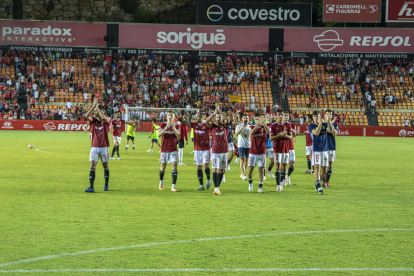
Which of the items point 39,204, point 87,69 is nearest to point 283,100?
point 87,69

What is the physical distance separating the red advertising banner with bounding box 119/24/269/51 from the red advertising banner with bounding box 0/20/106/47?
11.2ft

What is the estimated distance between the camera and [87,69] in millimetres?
58219

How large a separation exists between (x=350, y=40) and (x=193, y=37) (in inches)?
754

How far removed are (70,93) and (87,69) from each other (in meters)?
4.92

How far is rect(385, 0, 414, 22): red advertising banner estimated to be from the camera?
192 ft

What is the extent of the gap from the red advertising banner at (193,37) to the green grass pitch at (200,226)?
43340 millimetres

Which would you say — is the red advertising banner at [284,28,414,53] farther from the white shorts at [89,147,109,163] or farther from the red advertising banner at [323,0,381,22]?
the white shorts at [89,147,109,163]

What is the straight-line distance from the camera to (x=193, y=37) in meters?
58.9

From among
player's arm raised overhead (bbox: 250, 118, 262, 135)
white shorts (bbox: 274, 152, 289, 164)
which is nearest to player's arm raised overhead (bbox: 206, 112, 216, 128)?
player's arm raised overhead (bbox: 250, 118, 262, 135)

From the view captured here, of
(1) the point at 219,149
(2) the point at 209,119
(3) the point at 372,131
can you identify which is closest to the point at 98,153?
(2) the point at 209,119

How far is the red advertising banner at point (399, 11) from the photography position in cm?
5859

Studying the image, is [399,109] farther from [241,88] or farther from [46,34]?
[46,34]

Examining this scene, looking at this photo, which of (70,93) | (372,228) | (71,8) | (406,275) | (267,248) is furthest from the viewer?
(71,8)

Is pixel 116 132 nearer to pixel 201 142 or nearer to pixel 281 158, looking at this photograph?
pixel 201 142
